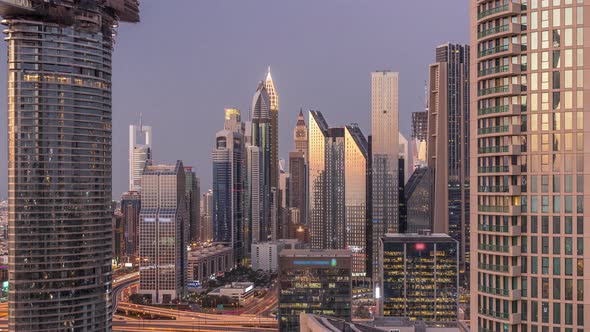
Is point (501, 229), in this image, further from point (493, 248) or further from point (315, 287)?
point (315, 287)

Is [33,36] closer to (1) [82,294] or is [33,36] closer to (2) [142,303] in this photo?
(1) [82,294]

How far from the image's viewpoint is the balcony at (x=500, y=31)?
31161 millimetres

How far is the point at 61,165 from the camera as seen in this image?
78.8 m

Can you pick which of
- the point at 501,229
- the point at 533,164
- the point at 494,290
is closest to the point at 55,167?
the point at 494,290

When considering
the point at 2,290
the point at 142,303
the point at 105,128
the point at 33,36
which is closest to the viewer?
the point at 33,36

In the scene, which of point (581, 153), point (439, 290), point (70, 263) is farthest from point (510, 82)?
point (439, 290)

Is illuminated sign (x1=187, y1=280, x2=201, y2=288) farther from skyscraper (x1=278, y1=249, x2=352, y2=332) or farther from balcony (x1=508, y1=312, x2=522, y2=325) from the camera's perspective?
balcony (x1=508, y1=312, x2=522, y2=325)

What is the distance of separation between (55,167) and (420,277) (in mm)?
70073

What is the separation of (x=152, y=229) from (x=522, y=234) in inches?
6313

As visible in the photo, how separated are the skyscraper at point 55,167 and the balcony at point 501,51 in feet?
182

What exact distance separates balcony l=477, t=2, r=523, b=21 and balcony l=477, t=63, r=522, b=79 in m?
2.35

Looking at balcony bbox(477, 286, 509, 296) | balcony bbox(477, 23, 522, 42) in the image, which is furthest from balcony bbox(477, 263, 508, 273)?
balcony bbox(477, 23, 522, 42)

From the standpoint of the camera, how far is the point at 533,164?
3108 cm

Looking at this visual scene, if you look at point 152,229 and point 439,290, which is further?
point 152,229
